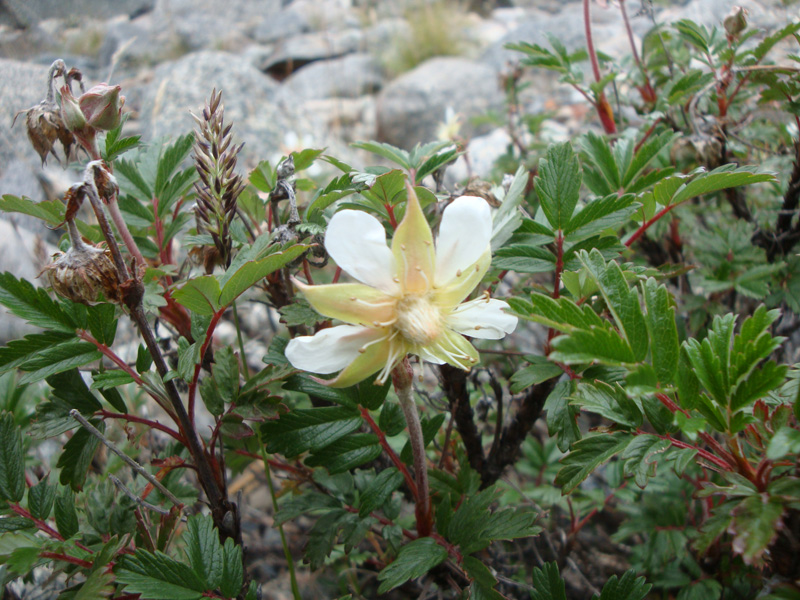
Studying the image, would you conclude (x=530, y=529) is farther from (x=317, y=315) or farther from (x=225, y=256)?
(x=225, y=256)

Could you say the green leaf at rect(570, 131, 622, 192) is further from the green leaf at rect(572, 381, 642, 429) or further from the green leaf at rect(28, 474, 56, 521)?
the green leaf at rect(28, 474, 56, 521)

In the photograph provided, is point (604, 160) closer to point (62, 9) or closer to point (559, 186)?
point (559, 186)

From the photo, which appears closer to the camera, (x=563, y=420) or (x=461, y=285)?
(x=461, y=285)

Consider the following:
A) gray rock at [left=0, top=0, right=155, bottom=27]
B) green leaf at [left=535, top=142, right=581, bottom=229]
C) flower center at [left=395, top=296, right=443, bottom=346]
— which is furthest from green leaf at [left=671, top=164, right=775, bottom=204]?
gray rock at [left=0, top=0, right=155, bottom=27]

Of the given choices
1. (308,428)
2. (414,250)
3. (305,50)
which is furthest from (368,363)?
(305,50)

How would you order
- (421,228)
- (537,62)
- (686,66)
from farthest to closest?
1. (686,66)
2. (537,62)
3. (421,228)

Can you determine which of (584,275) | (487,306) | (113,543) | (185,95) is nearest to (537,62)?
(584,275)
